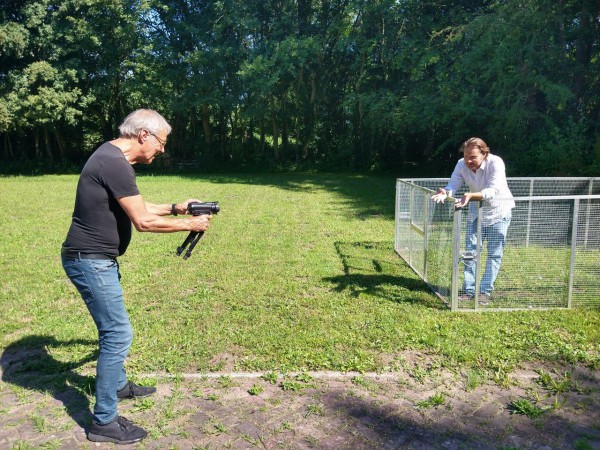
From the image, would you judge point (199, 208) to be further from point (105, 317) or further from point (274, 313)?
point (274, 313)

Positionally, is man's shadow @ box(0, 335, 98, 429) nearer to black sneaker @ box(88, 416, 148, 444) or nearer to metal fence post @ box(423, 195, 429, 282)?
black sneaker @ box(88, 416, 148, 444)

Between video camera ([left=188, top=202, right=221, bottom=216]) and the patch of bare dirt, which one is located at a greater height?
video camera ([left=188, top=202, right=221, bottom=216])

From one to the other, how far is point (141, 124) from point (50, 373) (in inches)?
92.2

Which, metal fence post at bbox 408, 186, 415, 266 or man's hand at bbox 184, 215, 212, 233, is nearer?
man's hand at bbox 184, 215, 212, 233

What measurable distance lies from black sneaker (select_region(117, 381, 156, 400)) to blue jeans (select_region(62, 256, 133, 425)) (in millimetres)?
439

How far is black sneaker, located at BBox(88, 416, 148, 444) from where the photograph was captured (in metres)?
3.16

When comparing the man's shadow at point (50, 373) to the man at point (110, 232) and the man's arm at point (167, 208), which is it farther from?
the man's arm at point (167, 208)

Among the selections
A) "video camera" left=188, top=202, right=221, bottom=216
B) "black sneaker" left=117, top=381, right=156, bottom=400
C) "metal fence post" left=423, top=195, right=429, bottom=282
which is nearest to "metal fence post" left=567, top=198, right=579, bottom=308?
"metal fence post" left=423, top=195, right=429, bottom=282

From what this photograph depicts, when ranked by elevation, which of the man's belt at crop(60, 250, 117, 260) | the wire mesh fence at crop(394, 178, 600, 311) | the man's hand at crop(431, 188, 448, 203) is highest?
the man's hand at crop(431, 188, 448, 203)

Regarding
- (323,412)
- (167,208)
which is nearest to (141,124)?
(167,208)

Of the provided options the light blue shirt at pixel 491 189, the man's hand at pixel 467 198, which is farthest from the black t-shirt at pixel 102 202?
the light blue shirt at pixel 491 189

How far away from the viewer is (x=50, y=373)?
415 centimetres

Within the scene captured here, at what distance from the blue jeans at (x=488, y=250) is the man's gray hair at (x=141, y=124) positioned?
3.56 metres

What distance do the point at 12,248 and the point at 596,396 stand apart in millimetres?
8749
